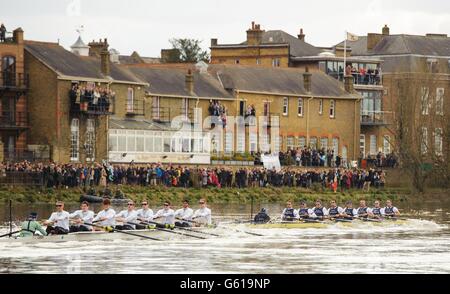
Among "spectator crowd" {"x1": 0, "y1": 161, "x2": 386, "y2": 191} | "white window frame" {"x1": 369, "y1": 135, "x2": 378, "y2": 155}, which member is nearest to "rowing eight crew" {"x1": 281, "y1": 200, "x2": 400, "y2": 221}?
"spectator crowd" {"x1": 0, "y1": 161, "x2": 386, "y2": 191}

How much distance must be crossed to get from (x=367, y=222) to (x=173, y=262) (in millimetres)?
18760

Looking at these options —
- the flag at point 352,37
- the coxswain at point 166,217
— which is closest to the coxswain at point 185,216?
the coxswain at point 166,217

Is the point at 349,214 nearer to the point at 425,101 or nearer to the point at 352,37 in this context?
the point at 425,101

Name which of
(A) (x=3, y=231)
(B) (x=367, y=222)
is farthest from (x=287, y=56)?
(A) (x=3, y=231)

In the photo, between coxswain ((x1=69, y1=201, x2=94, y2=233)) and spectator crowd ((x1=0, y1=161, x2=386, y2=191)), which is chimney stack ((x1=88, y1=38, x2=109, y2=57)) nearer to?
spectator crowd ((x1=0, y1=161, x2=386, y2=191))

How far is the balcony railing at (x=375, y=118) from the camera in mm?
110938

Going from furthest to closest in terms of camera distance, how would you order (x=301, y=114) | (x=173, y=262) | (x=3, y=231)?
(x=301, y=114) < (x=3, y=231) < (x=173, y=262)

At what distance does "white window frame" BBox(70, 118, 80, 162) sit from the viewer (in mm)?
83812

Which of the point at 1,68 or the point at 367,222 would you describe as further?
the point at 1,68

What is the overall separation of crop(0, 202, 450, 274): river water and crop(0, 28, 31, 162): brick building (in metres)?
27.5

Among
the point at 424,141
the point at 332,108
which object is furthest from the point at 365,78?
the point at 424,141

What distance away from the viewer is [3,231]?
177 ft

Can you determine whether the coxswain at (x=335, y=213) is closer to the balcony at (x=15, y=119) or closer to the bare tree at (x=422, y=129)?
the balcony at (x=15, y=119)

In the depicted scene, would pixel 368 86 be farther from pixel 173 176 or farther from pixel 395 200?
pixel 173 176
